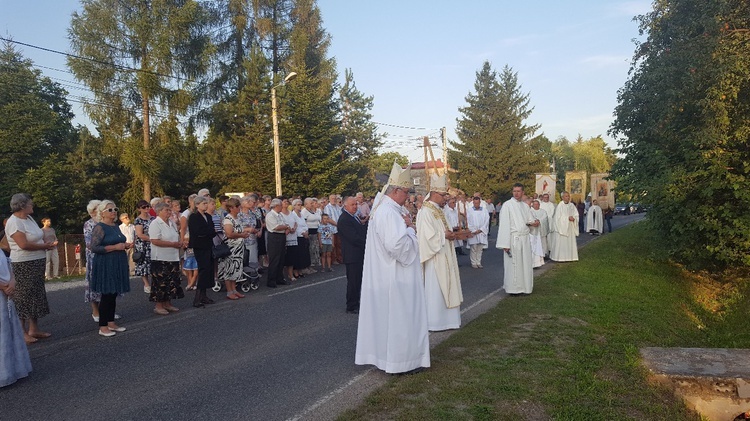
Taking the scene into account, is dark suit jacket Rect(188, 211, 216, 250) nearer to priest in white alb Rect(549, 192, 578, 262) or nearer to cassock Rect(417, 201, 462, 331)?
cassock Rect(417, 201, 462, 331)

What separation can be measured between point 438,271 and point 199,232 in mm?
4610

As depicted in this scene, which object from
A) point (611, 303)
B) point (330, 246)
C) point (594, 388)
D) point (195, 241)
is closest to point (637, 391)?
point (594, 388)

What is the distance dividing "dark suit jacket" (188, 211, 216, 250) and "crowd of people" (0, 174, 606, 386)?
0.06 ft

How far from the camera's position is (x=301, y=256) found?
47.6 ft

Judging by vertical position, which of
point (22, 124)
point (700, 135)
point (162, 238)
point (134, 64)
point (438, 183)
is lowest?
point (162, 238)

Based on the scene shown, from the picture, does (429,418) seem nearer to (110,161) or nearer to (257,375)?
(257,375)

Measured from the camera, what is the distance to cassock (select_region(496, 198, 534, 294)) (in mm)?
10805

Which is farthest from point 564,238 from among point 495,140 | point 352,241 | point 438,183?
point 495,140

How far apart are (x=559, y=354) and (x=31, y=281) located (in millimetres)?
7093

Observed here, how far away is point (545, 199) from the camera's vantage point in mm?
17250

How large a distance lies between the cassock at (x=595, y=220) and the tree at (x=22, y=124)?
28.2m

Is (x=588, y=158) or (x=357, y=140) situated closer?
(x=357, y=140)

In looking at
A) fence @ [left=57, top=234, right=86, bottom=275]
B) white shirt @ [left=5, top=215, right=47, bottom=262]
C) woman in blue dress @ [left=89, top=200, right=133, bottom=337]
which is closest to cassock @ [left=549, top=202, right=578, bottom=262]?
woman in blue dress @ [left=89, top=200, right=133, bottom=337]

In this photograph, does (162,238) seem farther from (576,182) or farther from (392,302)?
(576,182)
